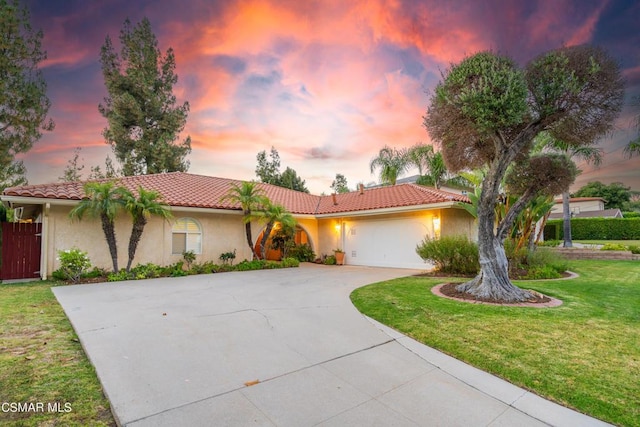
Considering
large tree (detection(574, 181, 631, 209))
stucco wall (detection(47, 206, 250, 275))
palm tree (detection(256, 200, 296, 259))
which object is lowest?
stucco wall (detection(47, 206, 250, 275))

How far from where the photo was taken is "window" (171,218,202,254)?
13.1m

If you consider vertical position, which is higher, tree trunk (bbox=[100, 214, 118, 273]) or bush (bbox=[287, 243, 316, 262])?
tree trunk (bbox=[100, 214, 118, 273])

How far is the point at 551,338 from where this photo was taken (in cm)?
459

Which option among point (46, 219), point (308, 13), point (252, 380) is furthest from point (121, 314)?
point (308, 13)

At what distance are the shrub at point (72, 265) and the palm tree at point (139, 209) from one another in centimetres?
137

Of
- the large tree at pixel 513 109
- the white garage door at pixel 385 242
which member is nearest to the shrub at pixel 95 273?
the white garage door at pixel 385 242

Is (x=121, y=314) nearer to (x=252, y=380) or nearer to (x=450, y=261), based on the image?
(x=252, y=380)

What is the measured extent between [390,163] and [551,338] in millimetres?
20041

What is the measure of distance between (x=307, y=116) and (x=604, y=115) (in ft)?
38.0

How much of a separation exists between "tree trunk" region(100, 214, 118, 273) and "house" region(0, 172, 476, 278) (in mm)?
836

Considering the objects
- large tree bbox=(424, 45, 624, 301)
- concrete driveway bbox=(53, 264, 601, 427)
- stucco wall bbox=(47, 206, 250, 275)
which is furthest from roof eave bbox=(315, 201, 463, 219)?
concrete driveway bbox=(53, 264, 601, 427)

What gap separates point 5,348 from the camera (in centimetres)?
425

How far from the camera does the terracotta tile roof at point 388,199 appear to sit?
1362cm

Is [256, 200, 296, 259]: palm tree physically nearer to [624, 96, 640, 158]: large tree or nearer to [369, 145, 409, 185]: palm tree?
[624, 96, 640, 158]: large tree
